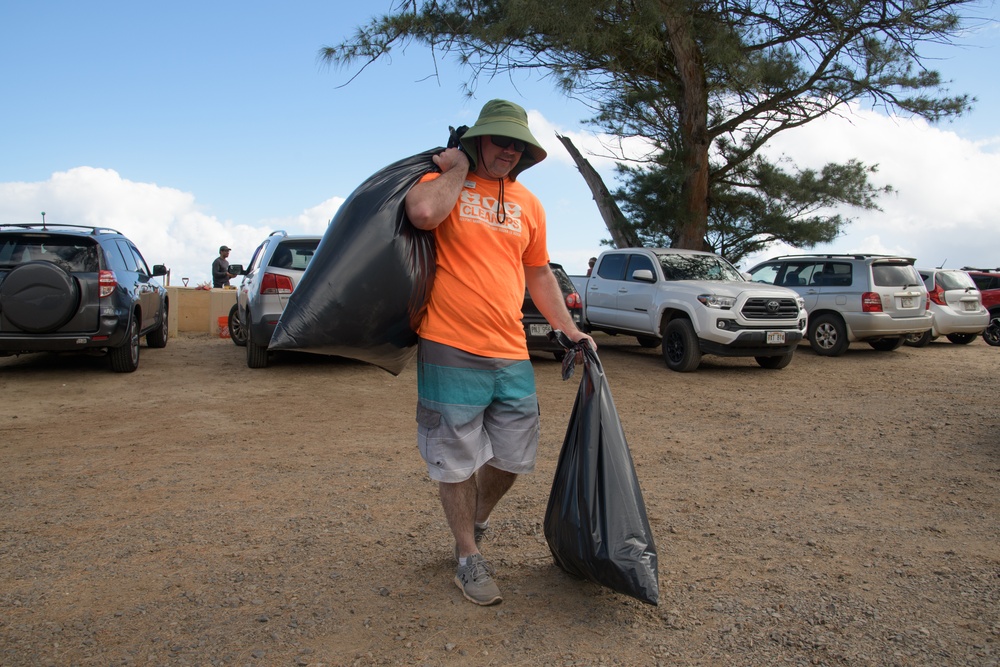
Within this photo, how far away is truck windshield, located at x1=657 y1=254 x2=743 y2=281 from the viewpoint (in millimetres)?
11797

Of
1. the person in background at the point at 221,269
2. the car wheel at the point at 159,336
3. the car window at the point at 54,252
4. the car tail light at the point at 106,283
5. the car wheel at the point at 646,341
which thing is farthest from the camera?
the person in background at the point at 221,269

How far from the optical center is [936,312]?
48.5ft

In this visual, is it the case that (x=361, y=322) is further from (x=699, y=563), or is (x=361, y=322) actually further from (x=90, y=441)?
(x=90, y=441)

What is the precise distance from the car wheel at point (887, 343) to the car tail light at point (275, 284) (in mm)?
9810

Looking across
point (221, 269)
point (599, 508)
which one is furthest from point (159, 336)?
point (599, 508)

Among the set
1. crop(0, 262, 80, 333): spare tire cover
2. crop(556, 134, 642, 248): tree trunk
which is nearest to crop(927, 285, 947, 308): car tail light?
crop(556, 134, 642, 248): tree trunk

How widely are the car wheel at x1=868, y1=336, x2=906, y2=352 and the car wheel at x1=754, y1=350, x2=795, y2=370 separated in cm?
313

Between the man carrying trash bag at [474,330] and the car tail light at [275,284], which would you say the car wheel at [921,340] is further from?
the man carrying trash bag at [474,330]

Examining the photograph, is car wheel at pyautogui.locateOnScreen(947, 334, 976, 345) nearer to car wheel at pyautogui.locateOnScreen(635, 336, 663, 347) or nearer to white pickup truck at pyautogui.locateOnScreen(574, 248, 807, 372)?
white pickup truck at pyautogui.locateOnScreen(574, 248, 807, 372)

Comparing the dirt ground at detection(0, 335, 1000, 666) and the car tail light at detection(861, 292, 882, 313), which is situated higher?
the car tail light at detection(861, 292, 882, 313)

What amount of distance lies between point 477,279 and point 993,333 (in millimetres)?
16793

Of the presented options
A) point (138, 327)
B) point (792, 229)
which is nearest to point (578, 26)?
point (792, 229)

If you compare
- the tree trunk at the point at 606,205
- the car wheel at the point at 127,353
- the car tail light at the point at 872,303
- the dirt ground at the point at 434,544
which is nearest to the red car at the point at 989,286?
the car tail light at the point at 872,303

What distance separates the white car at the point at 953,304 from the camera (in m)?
Answer: 14.8
